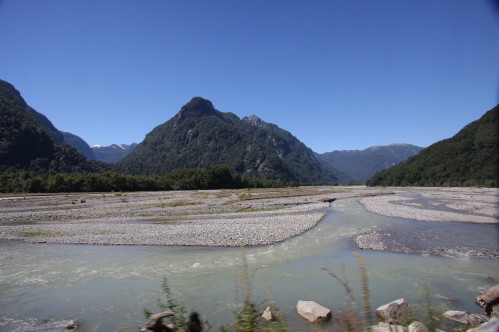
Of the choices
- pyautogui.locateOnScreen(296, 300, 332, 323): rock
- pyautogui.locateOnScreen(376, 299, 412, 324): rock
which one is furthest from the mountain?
pyautogui.locateOnScreen(296, 300, 332, 323): rock

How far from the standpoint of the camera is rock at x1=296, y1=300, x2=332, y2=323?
941 cm

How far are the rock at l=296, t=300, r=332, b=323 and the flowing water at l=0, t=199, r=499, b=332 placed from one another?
12.6 inches

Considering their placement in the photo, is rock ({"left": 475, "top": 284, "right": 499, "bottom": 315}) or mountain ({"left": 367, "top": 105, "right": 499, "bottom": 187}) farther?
mountain ({"left": 367, "top": 105, "right": 499, "bottom": 187})

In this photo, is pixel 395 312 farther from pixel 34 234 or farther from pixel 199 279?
pixel 34 234

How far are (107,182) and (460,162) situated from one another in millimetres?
124114

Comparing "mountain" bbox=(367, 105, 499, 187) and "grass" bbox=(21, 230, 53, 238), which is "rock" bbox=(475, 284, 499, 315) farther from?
"mountain" bbox=(367, 105, 499, 187)

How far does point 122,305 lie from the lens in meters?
11.5

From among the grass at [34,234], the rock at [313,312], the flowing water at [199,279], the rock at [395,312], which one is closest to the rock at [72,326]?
the flowing water at [199,279]

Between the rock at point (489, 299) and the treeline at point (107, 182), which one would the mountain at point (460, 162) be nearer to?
the treeline at point (107, 182)

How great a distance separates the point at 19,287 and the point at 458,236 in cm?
2582

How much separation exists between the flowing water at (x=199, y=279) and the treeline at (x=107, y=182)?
7525 cm

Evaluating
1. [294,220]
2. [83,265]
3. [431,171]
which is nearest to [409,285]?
[83,265]

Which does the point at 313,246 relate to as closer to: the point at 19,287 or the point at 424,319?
the point at 424,319

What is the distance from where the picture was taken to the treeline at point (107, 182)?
87500 mm
